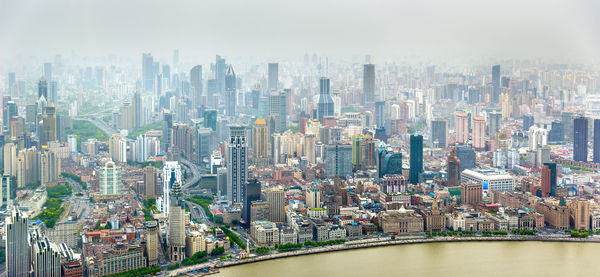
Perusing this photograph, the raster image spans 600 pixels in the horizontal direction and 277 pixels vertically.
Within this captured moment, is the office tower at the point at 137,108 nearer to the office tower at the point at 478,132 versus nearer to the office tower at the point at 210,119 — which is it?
the office tower at the point at 210,119

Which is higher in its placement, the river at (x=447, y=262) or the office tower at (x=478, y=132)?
the office tower at (x=478, y=132)

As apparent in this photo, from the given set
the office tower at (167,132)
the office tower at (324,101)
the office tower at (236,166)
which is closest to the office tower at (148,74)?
the office tower at (167,132)

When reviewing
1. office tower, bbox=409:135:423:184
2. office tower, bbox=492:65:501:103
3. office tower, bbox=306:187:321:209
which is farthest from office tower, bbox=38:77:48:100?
office tower, bbox=492:65:501:103

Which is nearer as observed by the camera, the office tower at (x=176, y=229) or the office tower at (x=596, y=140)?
the office tower at (x=176, y=229)

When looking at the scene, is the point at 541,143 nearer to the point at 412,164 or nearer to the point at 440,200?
the point at 412,164

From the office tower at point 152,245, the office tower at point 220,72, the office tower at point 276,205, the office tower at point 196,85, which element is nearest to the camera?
the office tower at point 152,245

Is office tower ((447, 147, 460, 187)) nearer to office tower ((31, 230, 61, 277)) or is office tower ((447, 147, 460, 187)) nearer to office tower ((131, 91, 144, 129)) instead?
office tower ((31, 230, 61, 277))

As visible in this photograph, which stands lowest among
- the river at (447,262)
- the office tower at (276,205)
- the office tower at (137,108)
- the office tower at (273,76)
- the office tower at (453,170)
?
the river at (447,262)

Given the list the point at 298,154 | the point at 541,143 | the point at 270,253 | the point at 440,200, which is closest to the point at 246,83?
the point at 298,154
